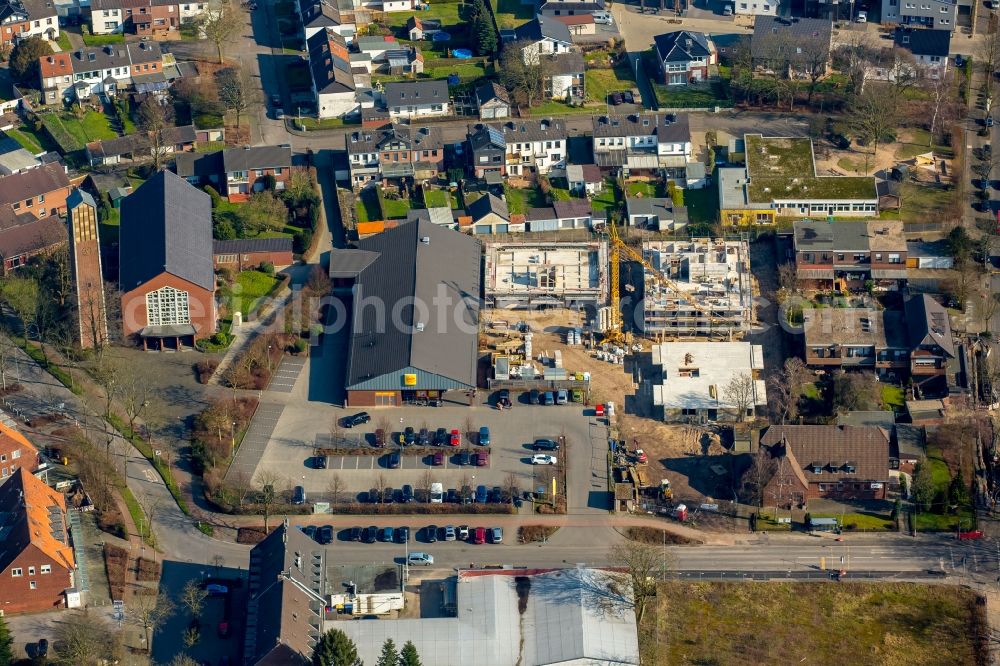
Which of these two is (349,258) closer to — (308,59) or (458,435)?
(458,435)

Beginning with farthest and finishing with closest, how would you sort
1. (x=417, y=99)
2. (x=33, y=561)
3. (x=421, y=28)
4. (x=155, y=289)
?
(x=421, y=28) → (x=417, y=99) → (x=155, y=289) → (x=33, y=561)

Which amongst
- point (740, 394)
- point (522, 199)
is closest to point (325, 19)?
point (522, 199)

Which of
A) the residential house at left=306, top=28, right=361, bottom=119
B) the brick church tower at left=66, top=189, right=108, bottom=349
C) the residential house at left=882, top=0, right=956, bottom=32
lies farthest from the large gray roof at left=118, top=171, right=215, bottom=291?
the residential house at left=882, top=0, right=956, bottom=32

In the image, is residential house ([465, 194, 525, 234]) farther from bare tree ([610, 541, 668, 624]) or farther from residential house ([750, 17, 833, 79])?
bare tree ([610, 541, 668, 624])

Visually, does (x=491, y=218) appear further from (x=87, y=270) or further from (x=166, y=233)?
(x=87, y=270)

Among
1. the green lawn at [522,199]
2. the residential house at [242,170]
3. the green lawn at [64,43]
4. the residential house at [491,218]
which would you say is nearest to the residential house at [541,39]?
the green lawn at [522,199]

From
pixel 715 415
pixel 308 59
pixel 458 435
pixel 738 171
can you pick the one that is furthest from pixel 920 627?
pixel 308 59
